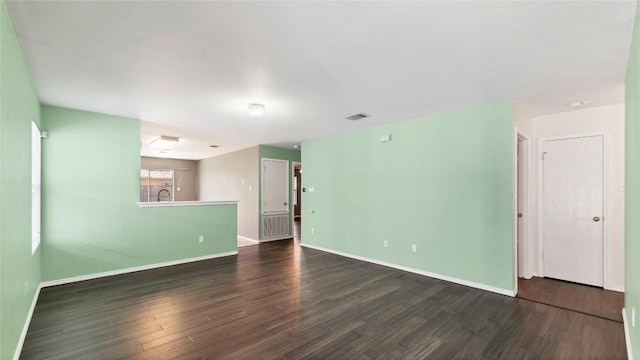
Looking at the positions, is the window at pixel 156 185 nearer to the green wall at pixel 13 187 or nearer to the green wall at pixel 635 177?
the green wall at pixel 13 187

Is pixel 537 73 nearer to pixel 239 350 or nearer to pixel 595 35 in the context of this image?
pixel 595 35

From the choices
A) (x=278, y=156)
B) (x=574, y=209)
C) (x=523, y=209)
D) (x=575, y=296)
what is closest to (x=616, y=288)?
(x=575, y=296)

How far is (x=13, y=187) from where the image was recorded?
2.06 meters

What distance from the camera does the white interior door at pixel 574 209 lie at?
389cm

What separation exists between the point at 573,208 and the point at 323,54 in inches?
170

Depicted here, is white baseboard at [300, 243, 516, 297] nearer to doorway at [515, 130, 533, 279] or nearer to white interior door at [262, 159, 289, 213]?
doorway at [515, 130, 533, 279]

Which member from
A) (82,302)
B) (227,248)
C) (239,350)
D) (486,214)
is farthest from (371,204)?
(82,302)

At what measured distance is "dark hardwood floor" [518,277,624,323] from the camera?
10.2ft

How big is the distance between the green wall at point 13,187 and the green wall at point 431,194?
4526 mm

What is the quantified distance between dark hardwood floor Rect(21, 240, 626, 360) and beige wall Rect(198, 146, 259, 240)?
10.8 feet

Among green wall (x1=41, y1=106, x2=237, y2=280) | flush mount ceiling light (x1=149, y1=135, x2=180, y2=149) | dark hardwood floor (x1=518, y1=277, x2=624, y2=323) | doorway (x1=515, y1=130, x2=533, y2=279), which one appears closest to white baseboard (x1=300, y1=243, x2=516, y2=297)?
dark hardwood floor (x1=518, y1=277, x2=624, y2=323)

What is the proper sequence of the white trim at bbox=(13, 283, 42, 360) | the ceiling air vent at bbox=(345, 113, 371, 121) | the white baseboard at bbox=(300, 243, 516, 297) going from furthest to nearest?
1. the ceiling air vent at bbox=(345, 113, 371, 121)
2. the white baseboard at bbox=(300, 243, 516, 297)
3. the white trim at bbox=(13, 283, 42, 360)

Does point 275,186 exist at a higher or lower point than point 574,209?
higher

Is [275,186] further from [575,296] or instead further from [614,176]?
[614,176]
